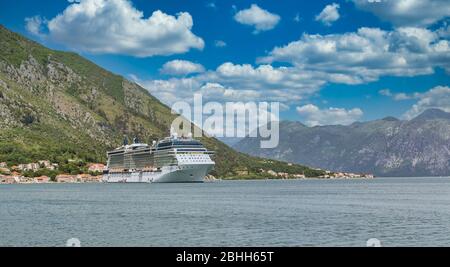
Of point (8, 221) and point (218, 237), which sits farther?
point (8, 221)

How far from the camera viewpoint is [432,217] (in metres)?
78.1

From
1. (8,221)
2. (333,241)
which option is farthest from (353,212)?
(8,221)

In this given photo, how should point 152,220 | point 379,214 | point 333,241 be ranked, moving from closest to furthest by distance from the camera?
point 333,241 < point 152,220 < point 379,214
